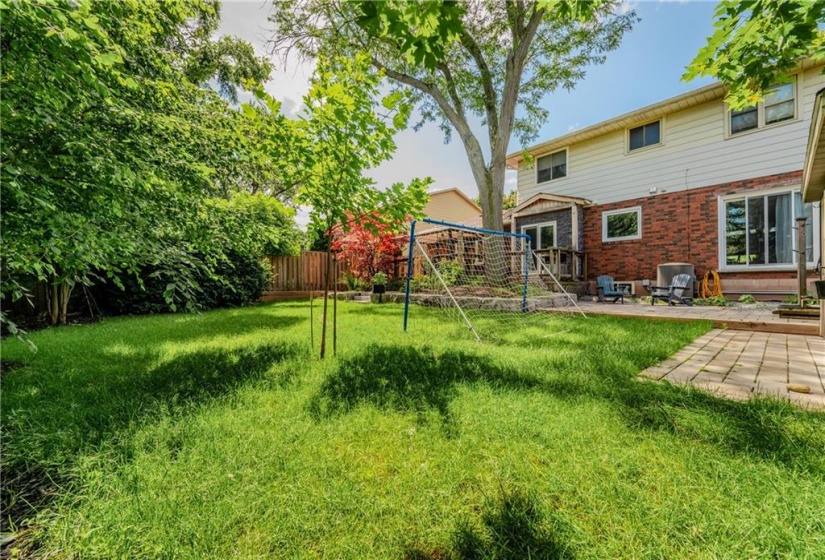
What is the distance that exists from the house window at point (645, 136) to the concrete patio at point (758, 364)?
7789 mm

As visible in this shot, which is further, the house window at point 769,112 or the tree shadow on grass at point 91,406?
the house window at point 769,112

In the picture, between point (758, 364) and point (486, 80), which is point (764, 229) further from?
point (486, 80)

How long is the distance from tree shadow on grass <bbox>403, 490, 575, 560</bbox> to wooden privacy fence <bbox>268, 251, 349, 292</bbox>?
11954 mm

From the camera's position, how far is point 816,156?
12.7 feet

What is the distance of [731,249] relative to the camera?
29.4ft

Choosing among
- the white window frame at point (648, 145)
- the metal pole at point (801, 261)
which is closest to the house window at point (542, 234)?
the white window frame at point (648, 145)

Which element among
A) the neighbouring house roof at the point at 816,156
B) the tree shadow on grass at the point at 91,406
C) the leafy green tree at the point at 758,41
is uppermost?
the leafy green tree at the point at 758,41

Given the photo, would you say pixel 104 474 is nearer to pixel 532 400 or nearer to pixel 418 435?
pixel 418 435

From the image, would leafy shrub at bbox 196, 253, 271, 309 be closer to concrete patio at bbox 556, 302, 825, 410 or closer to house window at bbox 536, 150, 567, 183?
concrete patio at bbox 556, 302, 825, 410

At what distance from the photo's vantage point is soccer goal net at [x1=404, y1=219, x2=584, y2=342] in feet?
18.5

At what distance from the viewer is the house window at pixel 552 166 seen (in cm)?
1253

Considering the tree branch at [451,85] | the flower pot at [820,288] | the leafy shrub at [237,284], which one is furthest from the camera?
the tree branch at [451,85]

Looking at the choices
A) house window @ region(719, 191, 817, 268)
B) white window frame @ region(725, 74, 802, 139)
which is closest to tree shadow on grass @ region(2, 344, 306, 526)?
white window frame @ region(725, 74, 802, 139)

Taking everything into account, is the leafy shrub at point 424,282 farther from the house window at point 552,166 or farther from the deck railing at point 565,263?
the house window at point 552,166
